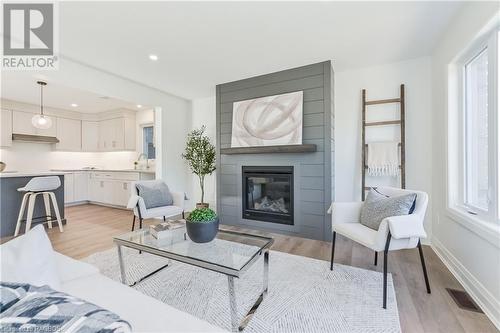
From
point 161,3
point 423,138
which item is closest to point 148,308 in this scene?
point 161,3

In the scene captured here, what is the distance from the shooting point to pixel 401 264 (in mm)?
2285

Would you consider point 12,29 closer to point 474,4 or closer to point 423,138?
point 474,4

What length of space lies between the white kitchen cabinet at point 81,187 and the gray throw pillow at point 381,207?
21.4ft

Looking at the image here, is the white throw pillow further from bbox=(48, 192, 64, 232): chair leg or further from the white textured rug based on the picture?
bbox=(48, 192, 64, 232): chair leg

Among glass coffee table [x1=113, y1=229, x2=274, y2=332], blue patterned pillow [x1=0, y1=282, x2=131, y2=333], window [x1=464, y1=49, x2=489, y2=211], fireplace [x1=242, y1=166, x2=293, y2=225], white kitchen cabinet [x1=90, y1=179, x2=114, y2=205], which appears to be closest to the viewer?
blue patterned pillow [x1=0, y1=282, x2=131, y2=333]

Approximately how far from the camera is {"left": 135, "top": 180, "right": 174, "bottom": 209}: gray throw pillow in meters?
3.01

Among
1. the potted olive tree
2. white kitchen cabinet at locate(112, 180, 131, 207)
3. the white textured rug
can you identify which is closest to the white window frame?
the white textured rug

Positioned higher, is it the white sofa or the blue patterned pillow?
the blue patterned pillow

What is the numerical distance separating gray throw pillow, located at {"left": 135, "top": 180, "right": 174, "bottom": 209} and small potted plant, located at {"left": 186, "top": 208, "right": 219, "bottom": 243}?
149cm

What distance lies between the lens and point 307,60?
9.67 feet

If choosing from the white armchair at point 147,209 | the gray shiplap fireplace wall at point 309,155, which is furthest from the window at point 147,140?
the gray shiplap fireplace wall at point 309,155

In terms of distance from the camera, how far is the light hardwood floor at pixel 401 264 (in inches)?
58.4

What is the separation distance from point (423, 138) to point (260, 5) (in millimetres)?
2558

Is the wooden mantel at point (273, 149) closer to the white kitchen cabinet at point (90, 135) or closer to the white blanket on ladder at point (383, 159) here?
the white blanket on ladder at point (383, 159)
